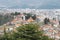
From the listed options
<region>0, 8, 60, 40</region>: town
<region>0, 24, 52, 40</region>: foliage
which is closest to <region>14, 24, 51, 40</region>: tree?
<region>0, 24, 52, 40</region>: foliage

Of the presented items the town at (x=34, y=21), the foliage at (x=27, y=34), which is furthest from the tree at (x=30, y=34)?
the town at (x=34, y=21)

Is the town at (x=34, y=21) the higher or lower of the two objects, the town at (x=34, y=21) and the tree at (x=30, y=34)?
the lower

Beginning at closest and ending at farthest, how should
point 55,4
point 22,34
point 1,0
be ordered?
1. point 22,34
2. point 55,4
3. point 1,0

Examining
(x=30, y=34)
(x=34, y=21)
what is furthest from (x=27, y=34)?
(x=34, y=21)

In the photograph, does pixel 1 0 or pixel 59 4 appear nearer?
pixel 59 4

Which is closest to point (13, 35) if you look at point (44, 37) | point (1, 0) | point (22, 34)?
point (22, 34)

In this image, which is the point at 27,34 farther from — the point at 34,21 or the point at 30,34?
the point at 34,21

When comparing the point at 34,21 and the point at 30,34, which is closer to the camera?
the point at 30,34

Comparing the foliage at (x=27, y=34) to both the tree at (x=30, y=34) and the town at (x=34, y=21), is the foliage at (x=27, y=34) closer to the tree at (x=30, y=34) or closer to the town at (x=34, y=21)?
the tree at (x=30, y=34)

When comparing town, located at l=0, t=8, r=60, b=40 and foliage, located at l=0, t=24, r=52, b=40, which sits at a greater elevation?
foliage, located at l=0, t=24, r=52, b=40

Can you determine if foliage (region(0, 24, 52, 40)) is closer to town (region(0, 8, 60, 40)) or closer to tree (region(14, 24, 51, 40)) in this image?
tree (region(14, 24, 51, 40))

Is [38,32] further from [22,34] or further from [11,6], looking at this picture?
[11,6]
